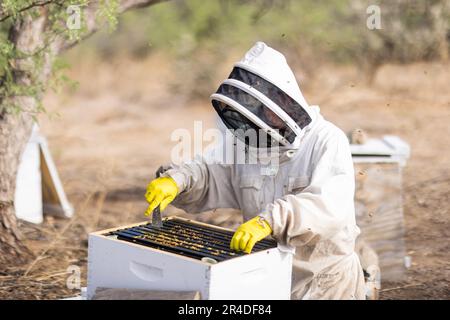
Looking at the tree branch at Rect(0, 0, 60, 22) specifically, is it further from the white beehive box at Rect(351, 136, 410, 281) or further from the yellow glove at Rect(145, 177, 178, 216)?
the white beehive box at Rect(351, 136, 410, 281)

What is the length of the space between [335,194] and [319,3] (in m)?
11.2

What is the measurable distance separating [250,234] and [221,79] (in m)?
9.89

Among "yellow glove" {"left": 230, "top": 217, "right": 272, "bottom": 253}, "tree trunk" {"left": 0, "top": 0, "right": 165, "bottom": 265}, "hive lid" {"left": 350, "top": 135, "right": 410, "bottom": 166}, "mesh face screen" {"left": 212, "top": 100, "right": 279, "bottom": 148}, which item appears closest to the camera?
"yellow glove" {"left": 230, "top": 217, "right": 272, "bottom": 253}

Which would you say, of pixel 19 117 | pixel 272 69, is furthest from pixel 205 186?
pixel 19 117

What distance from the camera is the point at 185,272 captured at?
126 inches

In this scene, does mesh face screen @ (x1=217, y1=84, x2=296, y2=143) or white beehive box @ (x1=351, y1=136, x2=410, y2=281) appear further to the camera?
white beehive box @ (x1=351, y1=136, x2=410, y2=281)

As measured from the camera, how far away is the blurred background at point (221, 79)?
9086 millimetres

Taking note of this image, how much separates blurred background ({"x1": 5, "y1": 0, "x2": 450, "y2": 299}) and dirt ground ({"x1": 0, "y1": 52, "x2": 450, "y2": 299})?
0.03 m

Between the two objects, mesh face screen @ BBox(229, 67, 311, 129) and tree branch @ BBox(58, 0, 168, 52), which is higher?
tree branch @ BBox(58, 0, 168, 52)

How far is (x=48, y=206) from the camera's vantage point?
23.7 feet

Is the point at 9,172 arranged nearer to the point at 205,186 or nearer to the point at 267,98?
the point at 205,186

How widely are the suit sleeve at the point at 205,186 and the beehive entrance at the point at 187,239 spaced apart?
236mm

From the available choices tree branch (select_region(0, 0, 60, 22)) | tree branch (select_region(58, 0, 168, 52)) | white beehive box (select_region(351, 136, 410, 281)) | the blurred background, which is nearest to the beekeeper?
tree branch (select_region(0, 0, 60, 22))

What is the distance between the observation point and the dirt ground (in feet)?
19.2
